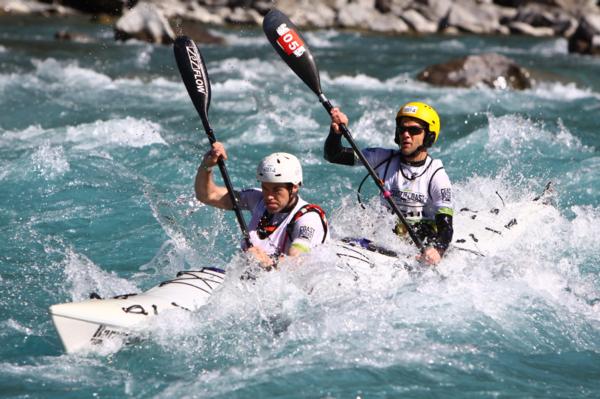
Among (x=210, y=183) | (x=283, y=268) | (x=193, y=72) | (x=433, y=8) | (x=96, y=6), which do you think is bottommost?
(x=283, y=268)

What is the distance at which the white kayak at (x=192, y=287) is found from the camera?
5.15m

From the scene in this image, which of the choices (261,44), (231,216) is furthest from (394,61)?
(231,216)

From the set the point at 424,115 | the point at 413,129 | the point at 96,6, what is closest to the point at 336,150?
the point at 413,129

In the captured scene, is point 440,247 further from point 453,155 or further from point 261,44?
point 261,44

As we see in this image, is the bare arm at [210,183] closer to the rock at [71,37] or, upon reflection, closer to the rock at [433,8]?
the rock at [71,37]

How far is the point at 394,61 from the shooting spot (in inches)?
843

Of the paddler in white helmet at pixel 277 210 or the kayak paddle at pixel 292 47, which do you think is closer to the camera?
the paddler in white helmet at pixel 277 210

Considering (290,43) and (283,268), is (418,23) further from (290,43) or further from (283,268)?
(283,268)

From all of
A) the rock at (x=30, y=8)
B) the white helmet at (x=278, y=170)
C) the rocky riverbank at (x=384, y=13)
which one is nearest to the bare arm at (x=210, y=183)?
the white helmet at (x=278, y=170)

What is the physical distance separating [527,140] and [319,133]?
117 inches

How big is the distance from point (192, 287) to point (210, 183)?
76cm

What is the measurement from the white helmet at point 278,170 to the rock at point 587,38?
1931 cm

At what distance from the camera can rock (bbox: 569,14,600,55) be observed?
2317cm

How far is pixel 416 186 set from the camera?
697 centimetres
